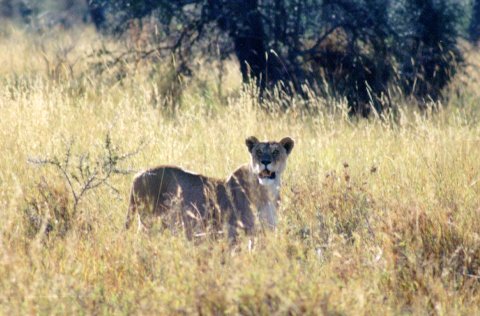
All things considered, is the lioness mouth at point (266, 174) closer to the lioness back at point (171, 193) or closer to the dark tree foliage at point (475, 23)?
the lioness back at point (171, 193)

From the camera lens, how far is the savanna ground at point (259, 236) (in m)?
4.16

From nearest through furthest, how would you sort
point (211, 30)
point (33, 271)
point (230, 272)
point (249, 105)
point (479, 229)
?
1. point (230, 272)
2. point (33, 271)
3. point (479, 229)
4. point (249, 105)
5. point (211, 30)

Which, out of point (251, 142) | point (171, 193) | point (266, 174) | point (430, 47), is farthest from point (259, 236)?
point (430, 47)

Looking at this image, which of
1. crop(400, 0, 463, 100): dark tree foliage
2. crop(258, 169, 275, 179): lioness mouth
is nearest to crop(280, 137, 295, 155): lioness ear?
crop(258, 169, 275, 179): lioness mouth

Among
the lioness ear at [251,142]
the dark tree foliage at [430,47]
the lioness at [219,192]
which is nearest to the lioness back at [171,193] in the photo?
the lioness at [219,192]

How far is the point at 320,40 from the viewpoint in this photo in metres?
11.6

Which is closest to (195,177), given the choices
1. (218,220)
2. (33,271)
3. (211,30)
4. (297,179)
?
(218,220)

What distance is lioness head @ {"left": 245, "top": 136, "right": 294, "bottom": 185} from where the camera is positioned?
19.1 feet

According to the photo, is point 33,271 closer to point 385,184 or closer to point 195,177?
point 195,177

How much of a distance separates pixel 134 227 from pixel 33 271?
3.39 ft

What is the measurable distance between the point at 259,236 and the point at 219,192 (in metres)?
0.75

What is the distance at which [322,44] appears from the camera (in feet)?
39.1

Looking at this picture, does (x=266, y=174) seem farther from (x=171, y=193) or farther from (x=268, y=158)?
(x=171, y=193)

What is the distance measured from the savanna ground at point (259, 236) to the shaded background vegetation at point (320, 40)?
7.51 feet
